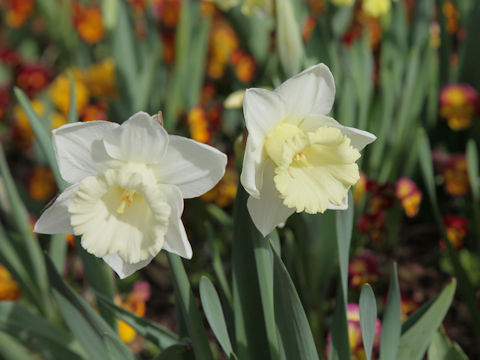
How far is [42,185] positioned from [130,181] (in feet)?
4.85

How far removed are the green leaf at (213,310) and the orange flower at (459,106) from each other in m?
1.20

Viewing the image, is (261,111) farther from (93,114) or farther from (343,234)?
(93,114)

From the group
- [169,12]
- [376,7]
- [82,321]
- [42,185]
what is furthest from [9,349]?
[169,12]

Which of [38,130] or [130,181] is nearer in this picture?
[130,181]

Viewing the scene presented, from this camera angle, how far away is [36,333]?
1.16 metres

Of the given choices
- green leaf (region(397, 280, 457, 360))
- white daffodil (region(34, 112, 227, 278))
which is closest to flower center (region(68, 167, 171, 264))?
white daffodil (region(34, 112, 227, 278))

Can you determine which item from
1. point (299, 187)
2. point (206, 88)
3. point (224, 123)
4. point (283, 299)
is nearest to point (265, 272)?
point (283, 299)

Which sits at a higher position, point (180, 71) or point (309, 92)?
point (309, 92)

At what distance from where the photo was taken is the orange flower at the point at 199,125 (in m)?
1.93

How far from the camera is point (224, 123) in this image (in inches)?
90.9

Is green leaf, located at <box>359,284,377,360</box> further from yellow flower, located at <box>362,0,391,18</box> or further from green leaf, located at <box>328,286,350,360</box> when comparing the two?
yellow flower, located at <box>362,0,391,18</box>

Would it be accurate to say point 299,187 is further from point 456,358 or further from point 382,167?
point 382,167

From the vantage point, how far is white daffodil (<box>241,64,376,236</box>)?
767mm

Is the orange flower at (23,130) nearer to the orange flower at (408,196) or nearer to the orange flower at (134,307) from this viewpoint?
the orange flower at (134,307)
